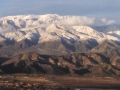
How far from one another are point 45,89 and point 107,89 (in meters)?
22.3

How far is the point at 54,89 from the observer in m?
126

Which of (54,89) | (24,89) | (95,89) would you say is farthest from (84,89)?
(24,89)

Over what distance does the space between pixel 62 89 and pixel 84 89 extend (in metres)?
10.5

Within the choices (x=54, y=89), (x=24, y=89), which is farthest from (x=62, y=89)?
(x=24, y=89)

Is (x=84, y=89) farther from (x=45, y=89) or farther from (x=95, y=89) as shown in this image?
(x=45, y=89)

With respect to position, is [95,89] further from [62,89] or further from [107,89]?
[62,89]

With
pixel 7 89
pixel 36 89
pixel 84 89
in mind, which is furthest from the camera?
pixel 84 89

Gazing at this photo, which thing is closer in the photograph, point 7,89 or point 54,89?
point 7,89

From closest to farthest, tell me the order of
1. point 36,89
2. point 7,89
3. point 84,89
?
point 7,89 → point 36,89 → point 84,89

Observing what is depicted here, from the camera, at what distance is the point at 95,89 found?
442 feet

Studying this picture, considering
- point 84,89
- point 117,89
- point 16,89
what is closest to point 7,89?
point 16,89

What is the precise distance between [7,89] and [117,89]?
39.7 metres

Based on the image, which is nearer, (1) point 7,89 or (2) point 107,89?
(1) point 7,89

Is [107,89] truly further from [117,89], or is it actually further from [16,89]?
[16,89]
